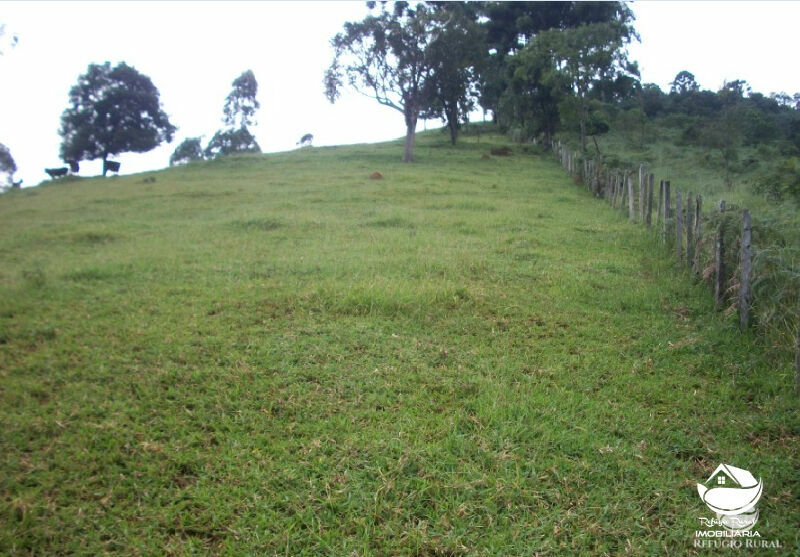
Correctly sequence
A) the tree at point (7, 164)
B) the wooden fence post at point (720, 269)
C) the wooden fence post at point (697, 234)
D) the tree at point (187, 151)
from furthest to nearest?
the tree at point (187, 151)
the tree at point (7, 164)
the wooden fence post at point (697, 234)
the wooden fence post at point (720, 269)

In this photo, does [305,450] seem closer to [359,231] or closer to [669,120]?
[359,231]

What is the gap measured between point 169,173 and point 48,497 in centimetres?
2430

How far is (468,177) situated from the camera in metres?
20.3

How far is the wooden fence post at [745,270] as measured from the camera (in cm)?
523

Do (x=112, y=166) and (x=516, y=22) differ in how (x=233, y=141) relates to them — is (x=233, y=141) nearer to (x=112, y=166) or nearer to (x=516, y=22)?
(x=112, y=166)

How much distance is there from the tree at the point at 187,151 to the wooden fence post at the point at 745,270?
147 feet

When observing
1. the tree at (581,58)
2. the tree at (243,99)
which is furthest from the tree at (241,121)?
the tree at (581,58)

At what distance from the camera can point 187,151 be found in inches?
1762

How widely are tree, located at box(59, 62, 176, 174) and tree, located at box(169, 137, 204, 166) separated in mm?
5552

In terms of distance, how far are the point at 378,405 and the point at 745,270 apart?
3897 millimetres

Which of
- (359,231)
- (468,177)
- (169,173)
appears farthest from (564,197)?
(169,173)

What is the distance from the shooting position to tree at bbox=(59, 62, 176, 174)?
1452 inches

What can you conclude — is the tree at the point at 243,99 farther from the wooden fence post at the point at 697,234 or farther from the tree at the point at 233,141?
the wooden fence post at the point at 697,234

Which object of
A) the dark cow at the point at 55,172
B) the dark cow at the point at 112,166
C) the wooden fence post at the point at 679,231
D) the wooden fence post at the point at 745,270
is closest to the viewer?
the wooden fence post at the point at 745,270
